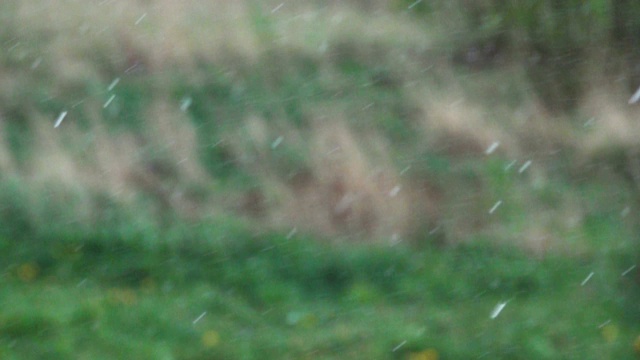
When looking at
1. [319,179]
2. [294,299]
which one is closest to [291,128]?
[319,179]

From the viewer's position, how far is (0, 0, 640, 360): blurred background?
5.63 metres

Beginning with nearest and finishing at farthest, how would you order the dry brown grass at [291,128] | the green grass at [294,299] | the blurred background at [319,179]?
the green grass at [294,299] < the blurred background at [319,179] < the dry brown grass at [291,128]

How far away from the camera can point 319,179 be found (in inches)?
301

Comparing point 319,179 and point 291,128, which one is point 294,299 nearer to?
point 319,179

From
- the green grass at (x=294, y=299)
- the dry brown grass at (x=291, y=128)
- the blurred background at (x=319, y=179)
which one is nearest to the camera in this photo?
the green grass at (x=294, y=299)

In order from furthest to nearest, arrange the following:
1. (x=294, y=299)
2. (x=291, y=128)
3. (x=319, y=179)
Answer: (x=291, y=128) → (x=319, y=179) → (x=294, y=299)

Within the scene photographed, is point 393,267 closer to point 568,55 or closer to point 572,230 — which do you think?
point 572,230

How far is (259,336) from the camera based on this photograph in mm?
5484

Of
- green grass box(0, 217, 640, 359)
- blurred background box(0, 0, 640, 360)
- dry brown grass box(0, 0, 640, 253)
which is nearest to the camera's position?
green grass box(0, 217, 640, 359)

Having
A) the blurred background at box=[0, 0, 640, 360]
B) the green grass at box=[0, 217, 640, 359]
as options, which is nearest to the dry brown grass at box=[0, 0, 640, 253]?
the blurred background at box=[0, 0, 640, 360]

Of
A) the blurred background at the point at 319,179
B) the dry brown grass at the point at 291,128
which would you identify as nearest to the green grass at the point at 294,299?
the blurred background at the point at 319,179

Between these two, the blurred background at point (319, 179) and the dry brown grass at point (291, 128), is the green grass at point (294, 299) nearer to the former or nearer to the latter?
the blurred background at point (319, 179)

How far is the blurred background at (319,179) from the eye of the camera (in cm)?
563

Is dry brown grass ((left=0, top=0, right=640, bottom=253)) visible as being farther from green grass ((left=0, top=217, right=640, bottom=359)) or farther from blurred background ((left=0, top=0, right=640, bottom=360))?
green grass ((left=0, top=217, right=640, bottom=359))
